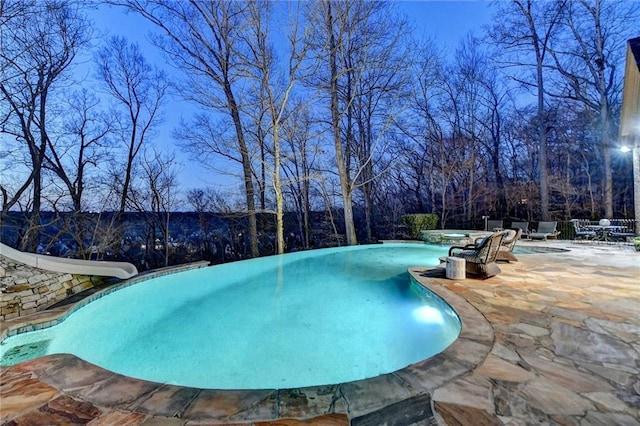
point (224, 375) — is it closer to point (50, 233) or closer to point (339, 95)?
point (50, 233)

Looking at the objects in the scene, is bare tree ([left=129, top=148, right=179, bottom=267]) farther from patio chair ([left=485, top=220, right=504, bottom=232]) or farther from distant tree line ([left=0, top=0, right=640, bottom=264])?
patio chair ([left=485, top=220, right=504, bottom=232])

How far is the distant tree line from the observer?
25.7ft

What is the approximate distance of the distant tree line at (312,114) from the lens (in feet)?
25.7

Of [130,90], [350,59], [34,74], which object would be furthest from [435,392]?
[130,90]

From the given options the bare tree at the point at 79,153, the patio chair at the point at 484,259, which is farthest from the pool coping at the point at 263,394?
the bare tree at the point at 79,153

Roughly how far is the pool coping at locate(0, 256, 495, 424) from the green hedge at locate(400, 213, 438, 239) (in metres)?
9.55

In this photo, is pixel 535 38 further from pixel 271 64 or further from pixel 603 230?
pixel 271 64

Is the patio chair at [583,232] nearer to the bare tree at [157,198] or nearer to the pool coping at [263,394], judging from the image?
the pool coping at [263,394]

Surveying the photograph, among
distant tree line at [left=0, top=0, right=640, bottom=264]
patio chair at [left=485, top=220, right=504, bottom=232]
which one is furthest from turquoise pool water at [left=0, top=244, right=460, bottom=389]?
patio chair at [left=485, top=220, right=504, bottom=232]

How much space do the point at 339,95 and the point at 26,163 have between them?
1053 cm

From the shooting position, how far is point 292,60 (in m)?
9.07

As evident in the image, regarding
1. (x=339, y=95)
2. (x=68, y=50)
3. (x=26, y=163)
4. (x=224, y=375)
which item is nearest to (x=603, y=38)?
(x=339, y=95)

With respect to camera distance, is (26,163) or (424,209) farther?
(424,209)

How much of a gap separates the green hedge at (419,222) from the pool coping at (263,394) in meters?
9.55
